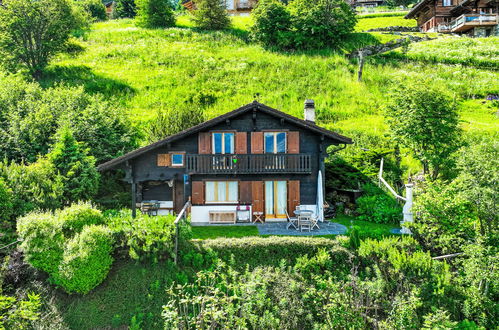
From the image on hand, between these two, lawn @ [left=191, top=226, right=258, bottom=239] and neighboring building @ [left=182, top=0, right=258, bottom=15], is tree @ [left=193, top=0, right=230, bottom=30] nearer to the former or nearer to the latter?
neighboring building @ [left=182, top=0, right=258, bottom=15]

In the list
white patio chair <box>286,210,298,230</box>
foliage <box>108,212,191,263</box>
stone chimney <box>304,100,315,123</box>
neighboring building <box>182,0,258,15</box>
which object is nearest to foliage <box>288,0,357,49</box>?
neighboring building <box>182,0,258,15</box>

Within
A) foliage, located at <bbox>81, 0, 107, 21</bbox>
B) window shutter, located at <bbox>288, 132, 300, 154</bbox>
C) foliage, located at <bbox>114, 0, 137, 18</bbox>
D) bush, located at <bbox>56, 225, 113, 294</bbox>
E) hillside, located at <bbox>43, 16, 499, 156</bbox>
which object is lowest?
bush, located at <bbox>56, 225, 113, 294</bbox>

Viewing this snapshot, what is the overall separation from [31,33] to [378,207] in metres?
33.1

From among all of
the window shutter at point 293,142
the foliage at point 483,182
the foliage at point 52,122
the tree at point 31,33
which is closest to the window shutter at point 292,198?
the window shutter at point 293,142

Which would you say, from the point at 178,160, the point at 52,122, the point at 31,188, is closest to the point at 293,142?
the point at 178,160

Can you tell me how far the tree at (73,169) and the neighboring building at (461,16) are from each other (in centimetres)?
4221

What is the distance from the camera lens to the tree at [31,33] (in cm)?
3120

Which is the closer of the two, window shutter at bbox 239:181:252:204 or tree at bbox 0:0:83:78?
window shutter at bbox 239:181:252:204

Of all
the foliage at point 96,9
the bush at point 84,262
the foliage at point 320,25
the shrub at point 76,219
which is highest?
the foliage at point 96,9

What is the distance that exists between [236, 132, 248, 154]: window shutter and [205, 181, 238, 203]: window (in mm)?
1586

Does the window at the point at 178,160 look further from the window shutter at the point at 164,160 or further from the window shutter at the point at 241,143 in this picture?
the window shutter at the point at 241,143

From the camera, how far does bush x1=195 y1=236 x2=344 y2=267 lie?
13.1 m

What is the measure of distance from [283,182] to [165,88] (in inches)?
737

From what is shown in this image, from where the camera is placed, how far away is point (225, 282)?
39.2ft
